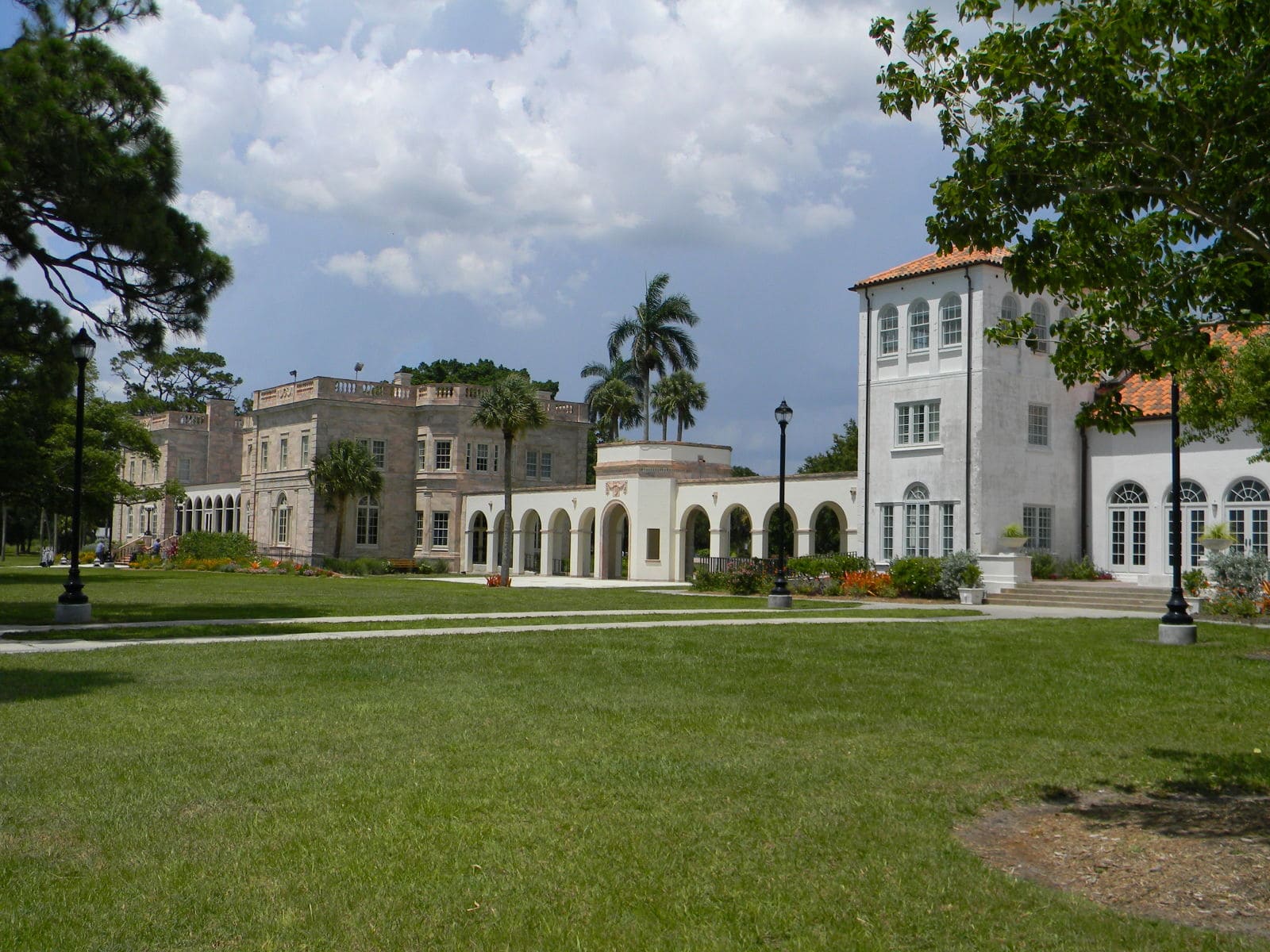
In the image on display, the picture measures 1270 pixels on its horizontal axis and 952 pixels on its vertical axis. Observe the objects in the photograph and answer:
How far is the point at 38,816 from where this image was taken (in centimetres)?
683

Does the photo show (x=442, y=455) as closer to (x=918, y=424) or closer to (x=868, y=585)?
(x=918, y=424)

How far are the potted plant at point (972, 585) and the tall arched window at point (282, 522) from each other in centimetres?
3815

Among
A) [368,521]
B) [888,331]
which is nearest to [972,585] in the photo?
[888,331]

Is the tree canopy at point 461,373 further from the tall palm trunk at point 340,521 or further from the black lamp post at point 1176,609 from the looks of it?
the black lamp post at point 1176,609

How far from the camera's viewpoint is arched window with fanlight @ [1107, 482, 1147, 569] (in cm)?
3278

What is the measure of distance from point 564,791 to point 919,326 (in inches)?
1160

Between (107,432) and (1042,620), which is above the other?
(107,432)

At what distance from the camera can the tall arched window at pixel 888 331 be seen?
1399 inches

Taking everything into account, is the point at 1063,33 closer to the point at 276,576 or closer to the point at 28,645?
the point at 28,645

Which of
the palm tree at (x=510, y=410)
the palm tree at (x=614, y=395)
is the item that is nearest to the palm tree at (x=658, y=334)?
the palm tree at (x=614, y=395)

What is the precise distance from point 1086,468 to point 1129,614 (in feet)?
32.2

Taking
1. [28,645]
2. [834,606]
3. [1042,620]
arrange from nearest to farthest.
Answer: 1. [28,645]
2. [1042,620]
3. [834,606]

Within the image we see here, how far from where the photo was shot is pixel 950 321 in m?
34.0

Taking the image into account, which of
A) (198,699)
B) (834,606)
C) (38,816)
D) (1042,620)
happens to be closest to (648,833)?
(38,816)
